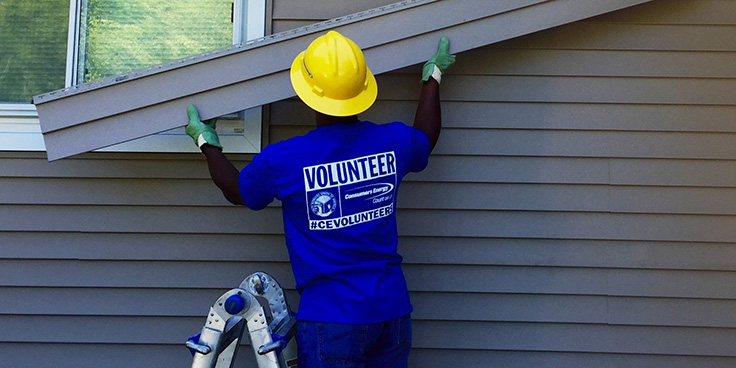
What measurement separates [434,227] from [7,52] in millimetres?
2071

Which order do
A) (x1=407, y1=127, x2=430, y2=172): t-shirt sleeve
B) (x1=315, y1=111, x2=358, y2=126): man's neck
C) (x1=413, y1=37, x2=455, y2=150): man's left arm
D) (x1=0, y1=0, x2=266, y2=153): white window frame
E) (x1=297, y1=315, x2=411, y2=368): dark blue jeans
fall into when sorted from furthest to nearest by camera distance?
(x1=0, y1=0, x2=266, y2=153): white window frame
(x1=413, y1=37, x2=455, y2=150): man's left arm
(x1=407, y1=127, x2=430, y2=172): t-shirt sleeve
(x1=315, y1=111, x2=358, y2=126): man's neck
(x1=297, y1=315, x2=411, y2=368): dark blue jeans

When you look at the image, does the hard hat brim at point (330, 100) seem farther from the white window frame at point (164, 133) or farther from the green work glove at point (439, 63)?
Result: the white window frame at point (164, 133)

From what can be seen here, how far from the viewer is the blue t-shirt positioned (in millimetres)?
2391

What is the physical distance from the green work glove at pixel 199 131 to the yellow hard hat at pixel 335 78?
421mm

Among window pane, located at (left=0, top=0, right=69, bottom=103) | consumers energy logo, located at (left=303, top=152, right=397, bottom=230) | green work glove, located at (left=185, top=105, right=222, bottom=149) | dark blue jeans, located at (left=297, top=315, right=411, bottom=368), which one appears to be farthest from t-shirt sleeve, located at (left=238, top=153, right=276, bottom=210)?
window pane, located at (left=0, top=0, right=69, bottom=103)

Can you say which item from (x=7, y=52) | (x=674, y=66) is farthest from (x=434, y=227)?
(x=7, y=52)

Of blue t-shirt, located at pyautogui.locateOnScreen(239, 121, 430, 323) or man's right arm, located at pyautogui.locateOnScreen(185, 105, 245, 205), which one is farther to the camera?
man's right arm, located at pyautogui.locateOnScreen(185, 105, 245, 205)

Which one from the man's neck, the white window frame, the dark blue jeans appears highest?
the white window frame

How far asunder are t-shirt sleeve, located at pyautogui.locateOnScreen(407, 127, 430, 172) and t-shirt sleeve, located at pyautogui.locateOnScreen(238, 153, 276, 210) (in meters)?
Answer: 0.53

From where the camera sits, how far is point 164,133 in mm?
3066

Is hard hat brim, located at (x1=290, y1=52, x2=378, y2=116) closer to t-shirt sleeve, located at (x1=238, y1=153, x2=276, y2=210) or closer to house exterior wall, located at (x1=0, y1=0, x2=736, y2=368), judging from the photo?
t-shirt sleeve, located at (x1=238, y1=153, x2=276, y2=210)

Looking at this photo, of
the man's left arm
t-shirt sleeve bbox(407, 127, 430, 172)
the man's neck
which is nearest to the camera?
the man's neck

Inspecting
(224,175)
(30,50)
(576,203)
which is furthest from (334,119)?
(30,50)

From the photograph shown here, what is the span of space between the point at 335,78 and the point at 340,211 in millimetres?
465
